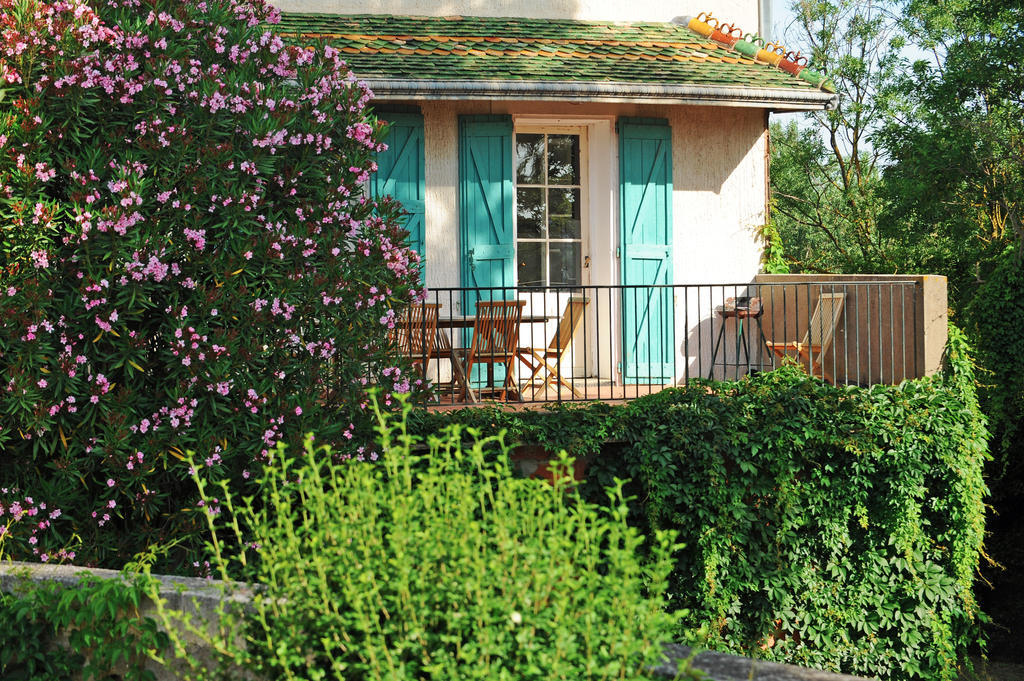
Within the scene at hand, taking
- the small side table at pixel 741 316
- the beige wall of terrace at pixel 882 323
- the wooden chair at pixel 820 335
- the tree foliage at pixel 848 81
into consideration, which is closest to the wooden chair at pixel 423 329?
the small side table at pixel 741 316

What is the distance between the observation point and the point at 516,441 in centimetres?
690

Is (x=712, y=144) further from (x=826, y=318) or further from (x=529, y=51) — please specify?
(x=826, y=318)

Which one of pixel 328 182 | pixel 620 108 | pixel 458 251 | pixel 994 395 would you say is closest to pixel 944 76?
pixel 994 395

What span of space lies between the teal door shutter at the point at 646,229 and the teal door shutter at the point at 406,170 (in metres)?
2.05

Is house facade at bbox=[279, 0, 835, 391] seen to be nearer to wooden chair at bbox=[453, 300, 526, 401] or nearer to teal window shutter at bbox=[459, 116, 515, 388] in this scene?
teal window shutter at bbox=[459, 116, 515, 388]

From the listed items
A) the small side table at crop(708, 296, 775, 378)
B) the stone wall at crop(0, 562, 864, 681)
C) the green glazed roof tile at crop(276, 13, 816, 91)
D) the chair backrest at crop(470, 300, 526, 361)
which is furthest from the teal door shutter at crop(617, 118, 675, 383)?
the stone wall at crop(0, 562, 864, 681)

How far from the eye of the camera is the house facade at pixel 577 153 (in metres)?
9.48

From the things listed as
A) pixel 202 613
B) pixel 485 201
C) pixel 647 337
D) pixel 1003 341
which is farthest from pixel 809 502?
pixel 202 613

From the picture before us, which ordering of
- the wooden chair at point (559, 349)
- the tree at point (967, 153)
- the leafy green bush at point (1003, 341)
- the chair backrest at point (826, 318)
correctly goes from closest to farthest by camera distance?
the wooden chair at point (559, 349)
the chair backrest at point (826, 318)
the leafy green bush at point (1003, 341)
the tree at point (967, 153)

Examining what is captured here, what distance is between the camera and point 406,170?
9539mm

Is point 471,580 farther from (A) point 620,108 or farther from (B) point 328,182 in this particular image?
(A) point 620,108

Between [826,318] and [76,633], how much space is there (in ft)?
24.3

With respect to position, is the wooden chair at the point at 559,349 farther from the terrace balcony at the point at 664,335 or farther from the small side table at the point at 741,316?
the small side table at the point at 741,316

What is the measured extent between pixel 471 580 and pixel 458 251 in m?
7.41
